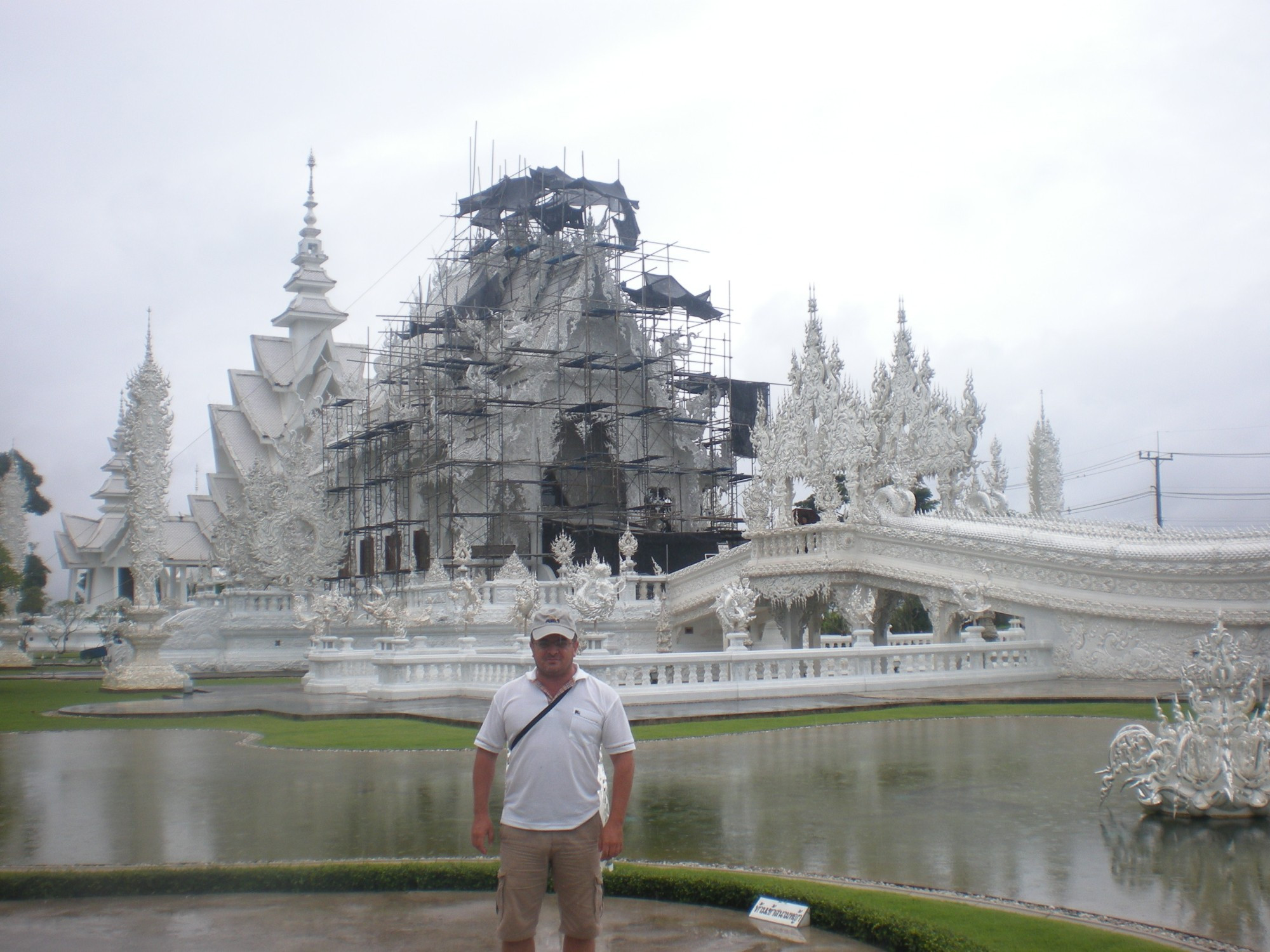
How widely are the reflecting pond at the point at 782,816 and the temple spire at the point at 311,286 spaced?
34.9 m

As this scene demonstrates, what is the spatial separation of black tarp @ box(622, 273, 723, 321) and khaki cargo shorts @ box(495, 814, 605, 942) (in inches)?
1373

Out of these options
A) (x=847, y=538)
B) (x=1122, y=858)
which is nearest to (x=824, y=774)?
(x=1122, y=858)

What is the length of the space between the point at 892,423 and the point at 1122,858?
19.5 meters

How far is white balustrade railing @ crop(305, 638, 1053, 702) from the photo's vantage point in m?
17.3

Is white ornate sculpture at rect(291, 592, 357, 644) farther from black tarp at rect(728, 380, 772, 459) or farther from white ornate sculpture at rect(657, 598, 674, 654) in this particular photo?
black tarp at rect(728, 380, 772, 459)

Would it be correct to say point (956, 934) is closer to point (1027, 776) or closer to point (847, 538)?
point (1027, 776)

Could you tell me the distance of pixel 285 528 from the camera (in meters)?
37.1

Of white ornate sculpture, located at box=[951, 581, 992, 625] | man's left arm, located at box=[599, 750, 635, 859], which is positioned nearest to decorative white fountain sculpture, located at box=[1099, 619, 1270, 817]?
man's left arm, located at box=[599, 750, 635, 859]

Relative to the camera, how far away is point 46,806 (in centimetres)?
951

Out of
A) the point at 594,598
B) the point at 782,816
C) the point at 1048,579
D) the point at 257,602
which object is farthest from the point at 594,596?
the point at 257,602

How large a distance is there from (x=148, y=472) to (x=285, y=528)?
44.5 ft

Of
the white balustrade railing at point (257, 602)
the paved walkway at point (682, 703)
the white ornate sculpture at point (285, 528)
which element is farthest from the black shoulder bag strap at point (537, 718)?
the white ornate sculpture at point (285, 528)

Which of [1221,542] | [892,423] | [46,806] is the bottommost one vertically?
[46,806]

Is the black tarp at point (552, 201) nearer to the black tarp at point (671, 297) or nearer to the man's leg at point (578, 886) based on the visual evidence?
the black tarp at point (671, 297)
